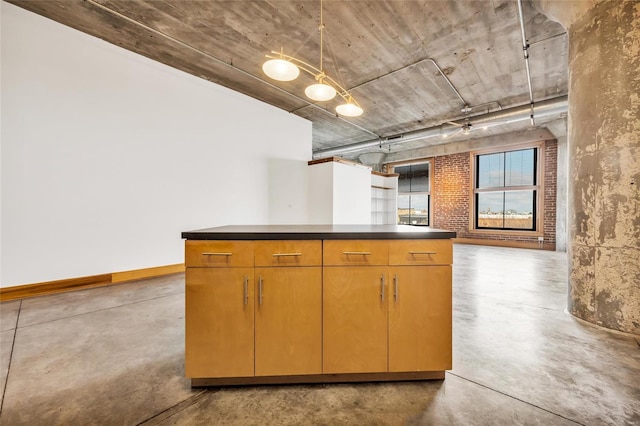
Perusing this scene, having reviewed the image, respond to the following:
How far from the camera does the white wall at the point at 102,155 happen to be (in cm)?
323

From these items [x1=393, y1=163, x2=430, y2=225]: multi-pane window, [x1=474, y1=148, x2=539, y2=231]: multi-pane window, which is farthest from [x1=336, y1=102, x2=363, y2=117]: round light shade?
[x1=393, y1=163, x2=430, y2=225]: multi-pane window

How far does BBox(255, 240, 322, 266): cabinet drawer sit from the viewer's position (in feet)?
5.09

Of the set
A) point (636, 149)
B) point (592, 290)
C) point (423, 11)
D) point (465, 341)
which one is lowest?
point (465, 341)

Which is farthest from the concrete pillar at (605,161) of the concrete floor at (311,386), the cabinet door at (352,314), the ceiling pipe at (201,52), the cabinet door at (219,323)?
the ceiling pipe at (201,52)

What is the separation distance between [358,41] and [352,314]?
3913mm

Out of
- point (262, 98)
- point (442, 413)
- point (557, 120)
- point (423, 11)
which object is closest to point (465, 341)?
point (442, 413)

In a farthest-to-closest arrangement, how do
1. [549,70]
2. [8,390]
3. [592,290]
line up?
1. [549,70]
2. [592,290]
3. [8,390]

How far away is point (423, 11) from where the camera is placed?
3279 millimetres

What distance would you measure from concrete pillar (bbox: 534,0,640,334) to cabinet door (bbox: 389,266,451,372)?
6.89 ft

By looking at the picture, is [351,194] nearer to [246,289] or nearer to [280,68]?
[280,68]

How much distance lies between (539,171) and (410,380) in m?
8.75

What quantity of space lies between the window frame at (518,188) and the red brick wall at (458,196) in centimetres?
7

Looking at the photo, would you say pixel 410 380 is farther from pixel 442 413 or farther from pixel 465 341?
pixel 465 341

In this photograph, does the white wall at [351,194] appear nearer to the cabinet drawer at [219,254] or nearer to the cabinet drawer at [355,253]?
the cabinet drawer at [355,253]
